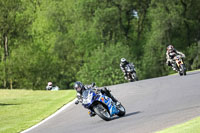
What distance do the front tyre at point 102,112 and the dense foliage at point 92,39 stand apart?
48.6 m

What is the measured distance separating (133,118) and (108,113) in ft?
2.83

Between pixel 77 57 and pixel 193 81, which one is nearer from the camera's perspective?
pixel 193 81

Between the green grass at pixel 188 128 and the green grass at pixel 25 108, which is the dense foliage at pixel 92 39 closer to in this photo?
the green grass at pixel 25 108

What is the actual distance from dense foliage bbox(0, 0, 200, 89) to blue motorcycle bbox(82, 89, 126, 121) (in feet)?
159

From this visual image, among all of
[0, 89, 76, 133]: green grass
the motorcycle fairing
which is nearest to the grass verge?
the motorcycle fairing

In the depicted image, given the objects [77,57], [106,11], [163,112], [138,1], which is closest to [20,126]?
[163,112]

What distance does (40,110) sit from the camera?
77.5 ft

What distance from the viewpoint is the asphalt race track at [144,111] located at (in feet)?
44.8

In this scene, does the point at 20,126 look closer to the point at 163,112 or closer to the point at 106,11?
the point at 163,112

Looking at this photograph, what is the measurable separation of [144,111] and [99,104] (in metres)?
1.86

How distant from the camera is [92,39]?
73.9 m

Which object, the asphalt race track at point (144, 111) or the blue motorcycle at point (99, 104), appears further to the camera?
the blue motorcycle at point (99, 104)

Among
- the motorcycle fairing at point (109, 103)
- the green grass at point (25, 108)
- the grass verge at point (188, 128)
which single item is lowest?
the green grass at point (25, 108)

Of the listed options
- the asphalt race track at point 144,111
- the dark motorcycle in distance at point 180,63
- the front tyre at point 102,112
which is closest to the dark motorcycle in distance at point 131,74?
the dark motorcycle in distance at point 180,63
